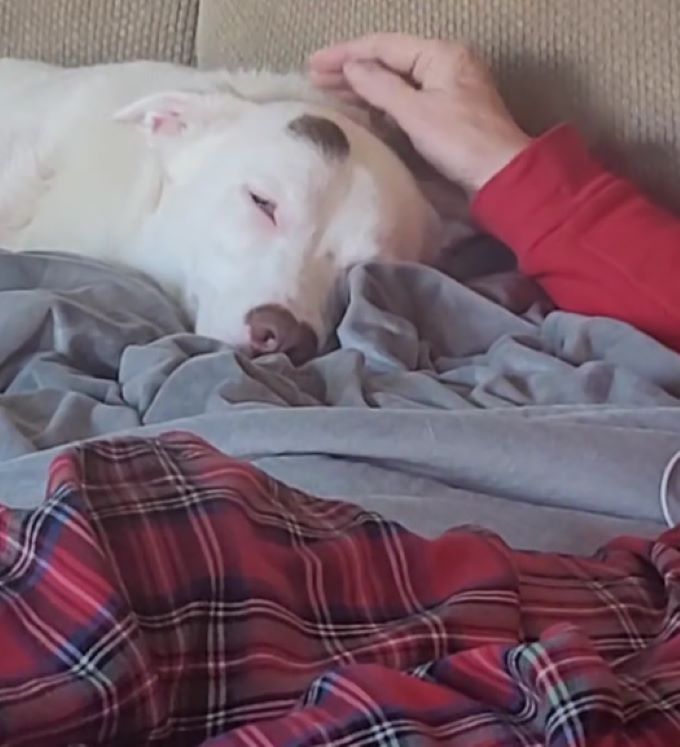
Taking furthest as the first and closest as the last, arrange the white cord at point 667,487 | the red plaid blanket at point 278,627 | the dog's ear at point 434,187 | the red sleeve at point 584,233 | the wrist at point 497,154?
the dog's ear at point 434,187, the wrist at point 497,154, the red sleeve at point 584,233, the white cord at point 667,487, the red plaid blanket at point 278,627

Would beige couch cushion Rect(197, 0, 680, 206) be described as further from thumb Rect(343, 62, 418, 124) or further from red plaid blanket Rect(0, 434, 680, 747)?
red plaid blanket Rect(0, 434, 680, 747)

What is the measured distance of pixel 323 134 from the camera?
1466 millimetres

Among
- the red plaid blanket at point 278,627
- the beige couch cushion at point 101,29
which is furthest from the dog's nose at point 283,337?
the beige couch cushion at point 101,29

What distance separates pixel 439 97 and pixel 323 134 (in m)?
0.13

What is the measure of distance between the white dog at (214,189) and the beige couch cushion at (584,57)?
129 millimetres

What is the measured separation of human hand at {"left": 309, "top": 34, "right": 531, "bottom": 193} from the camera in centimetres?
140

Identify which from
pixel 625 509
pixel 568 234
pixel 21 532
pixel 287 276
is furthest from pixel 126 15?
pixel 21 532

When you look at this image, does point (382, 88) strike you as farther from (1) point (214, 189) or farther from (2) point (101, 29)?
(2) point (101, 29)

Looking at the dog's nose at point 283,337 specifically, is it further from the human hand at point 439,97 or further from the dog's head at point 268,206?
the human hand at point 439,97

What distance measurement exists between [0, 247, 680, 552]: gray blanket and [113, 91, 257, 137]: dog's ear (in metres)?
0.22

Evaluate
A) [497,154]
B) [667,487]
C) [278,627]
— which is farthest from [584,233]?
[278,627]

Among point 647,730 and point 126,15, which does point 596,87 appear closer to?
point 126,15

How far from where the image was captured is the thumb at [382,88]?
1465 mm

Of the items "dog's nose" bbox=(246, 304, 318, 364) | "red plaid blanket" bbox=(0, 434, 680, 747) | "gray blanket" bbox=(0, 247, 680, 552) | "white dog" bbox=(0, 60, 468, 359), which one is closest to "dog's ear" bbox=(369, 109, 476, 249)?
"white dog" bbox=(0, 60, 468, 359)
